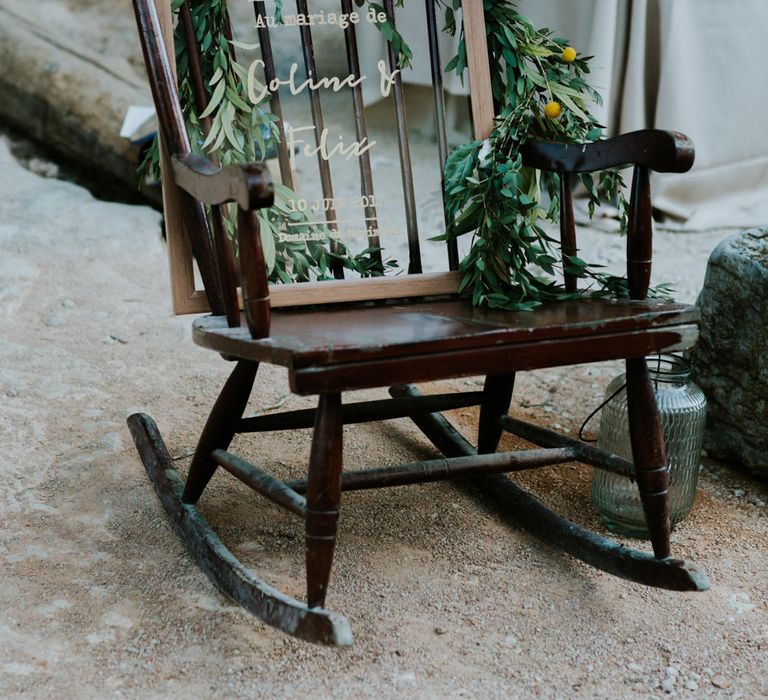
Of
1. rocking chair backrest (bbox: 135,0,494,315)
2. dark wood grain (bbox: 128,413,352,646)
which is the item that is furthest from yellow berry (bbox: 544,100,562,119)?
dark wood grain (bbox: 128,413,352,646)

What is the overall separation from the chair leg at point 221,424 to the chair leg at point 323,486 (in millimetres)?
350

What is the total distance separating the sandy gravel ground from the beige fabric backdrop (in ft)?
5.80

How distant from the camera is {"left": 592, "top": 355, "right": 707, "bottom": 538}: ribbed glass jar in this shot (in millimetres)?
1748

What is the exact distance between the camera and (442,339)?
Answer: 126cm

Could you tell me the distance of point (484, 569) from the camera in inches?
63.5

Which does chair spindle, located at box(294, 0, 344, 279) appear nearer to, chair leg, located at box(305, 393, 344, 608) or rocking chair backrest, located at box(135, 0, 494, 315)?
rocking chair backrest, located at box(135, 0, 494, 315)

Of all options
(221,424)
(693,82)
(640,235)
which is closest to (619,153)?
(640,235)

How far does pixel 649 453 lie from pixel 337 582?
0.56 m

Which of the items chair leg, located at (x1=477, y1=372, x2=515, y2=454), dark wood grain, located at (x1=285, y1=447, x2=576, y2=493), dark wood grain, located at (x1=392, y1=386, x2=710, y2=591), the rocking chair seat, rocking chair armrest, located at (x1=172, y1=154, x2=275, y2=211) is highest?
rocking chair armrest, located at (x1=172, y1=154, x2=275, y2=211)

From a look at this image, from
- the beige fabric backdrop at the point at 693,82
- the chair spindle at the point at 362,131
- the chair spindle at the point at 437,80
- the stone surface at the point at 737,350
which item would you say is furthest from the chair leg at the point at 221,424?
the beige fabric backdrop at the point at 693,82

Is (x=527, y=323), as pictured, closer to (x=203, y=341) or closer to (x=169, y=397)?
(x=203, y=341)

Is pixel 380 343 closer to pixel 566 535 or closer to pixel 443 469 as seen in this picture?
pixel 443 469

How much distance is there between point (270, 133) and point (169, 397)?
3.11 feet

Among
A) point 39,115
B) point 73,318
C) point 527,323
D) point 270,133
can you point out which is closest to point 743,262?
point 527,323
